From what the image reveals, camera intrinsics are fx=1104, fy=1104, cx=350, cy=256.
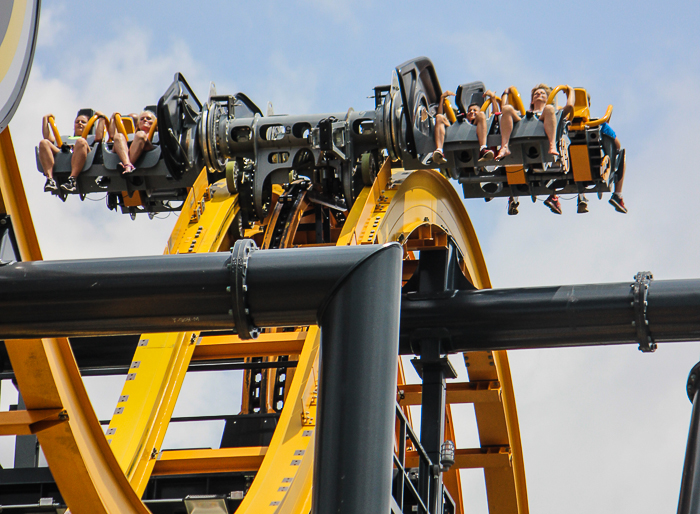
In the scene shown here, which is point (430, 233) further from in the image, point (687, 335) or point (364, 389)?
point (364, 389)

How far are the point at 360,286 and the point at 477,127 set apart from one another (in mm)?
7416

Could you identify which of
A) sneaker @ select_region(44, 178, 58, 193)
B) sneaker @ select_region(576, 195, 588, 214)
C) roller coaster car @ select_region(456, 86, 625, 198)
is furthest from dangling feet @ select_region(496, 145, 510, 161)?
sneaker @ select_region(44, 178, 58, 193)

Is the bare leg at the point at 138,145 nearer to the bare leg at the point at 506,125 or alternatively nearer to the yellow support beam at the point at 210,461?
the yellow support beam at the point at 210,461

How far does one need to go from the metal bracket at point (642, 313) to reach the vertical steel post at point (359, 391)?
18.9ft

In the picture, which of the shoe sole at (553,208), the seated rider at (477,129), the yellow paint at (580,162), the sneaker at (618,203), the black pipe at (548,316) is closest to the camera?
the black pipe at (548,316)

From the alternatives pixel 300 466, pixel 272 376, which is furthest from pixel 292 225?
pixel 300 466

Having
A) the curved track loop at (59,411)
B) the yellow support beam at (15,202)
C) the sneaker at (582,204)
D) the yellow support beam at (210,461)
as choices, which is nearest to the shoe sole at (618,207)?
the sneaker at (582,204)

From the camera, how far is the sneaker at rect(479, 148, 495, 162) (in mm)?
12109

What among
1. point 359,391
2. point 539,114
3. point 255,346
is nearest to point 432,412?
point 255,346

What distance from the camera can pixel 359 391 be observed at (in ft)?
16.1

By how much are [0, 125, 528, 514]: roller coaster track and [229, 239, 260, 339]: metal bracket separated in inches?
44.0

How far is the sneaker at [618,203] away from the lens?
43.7 feet

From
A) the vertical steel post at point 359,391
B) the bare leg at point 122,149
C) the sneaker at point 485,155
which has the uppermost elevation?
the bare leg at point 122,149

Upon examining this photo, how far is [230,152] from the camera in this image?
13.3 meters
